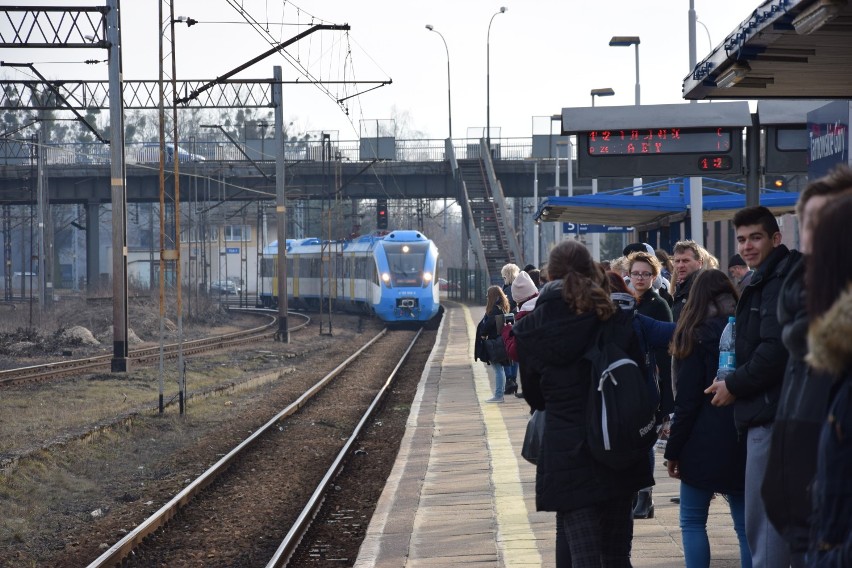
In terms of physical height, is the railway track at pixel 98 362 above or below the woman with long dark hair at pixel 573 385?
below

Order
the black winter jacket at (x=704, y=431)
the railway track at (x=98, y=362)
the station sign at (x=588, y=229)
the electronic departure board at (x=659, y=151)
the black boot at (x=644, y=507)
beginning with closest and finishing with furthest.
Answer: the black winter jacket at (x=704, y=431) < the black boot at (x=644, y=507) < the electronic departure board at (x=659, y=151) < the railway track at (x=98, y=362) < the station sign at (x=588, y=229)

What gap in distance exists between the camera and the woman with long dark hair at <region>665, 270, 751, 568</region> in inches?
216

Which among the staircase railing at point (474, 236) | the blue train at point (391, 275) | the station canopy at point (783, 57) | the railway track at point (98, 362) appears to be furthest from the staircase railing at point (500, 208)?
the station canopy at point (783, 57)

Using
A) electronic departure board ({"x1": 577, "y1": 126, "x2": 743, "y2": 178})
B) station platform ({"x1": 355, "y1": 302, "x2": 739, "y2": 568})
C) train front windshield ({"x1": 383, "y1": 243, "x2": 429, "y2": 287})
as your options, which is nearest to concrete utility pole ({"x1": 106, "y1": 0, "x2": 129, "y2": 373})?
station platform ({"x1": 355, "y1": 302, "x2": 739, "y2": 568})

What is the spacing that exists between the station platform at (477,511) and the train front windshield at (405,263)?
85.0 ft

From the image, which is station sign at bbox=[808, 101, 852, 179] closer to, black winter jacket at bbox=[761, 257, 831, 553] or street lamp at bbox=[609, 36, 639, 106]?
black winter jacket at bbox=[761, 257, 831, 553]

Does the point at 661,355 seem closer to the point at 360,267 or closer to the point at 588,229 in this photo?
the point at 588,229

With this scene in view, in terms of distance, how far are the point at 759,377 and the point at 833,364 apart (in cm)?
218

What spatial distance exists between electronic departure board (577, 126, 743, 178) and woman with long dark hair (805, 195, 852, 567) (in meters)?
8.44

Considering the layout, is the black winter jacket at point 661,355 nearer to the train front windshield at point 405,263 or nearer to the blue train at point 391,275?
the blue train at point 391,275

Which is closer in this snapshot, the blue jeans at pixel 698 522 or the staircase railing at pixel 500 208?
the blue jeans at pixel 698 522

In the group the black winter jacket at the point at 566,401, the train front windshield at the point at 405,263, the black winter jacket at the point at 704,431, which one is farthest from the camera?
the train front windshield at the point at 405,263

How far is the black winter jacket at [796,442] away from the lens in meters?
3.15

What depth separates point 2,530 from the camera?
33.3 ft
